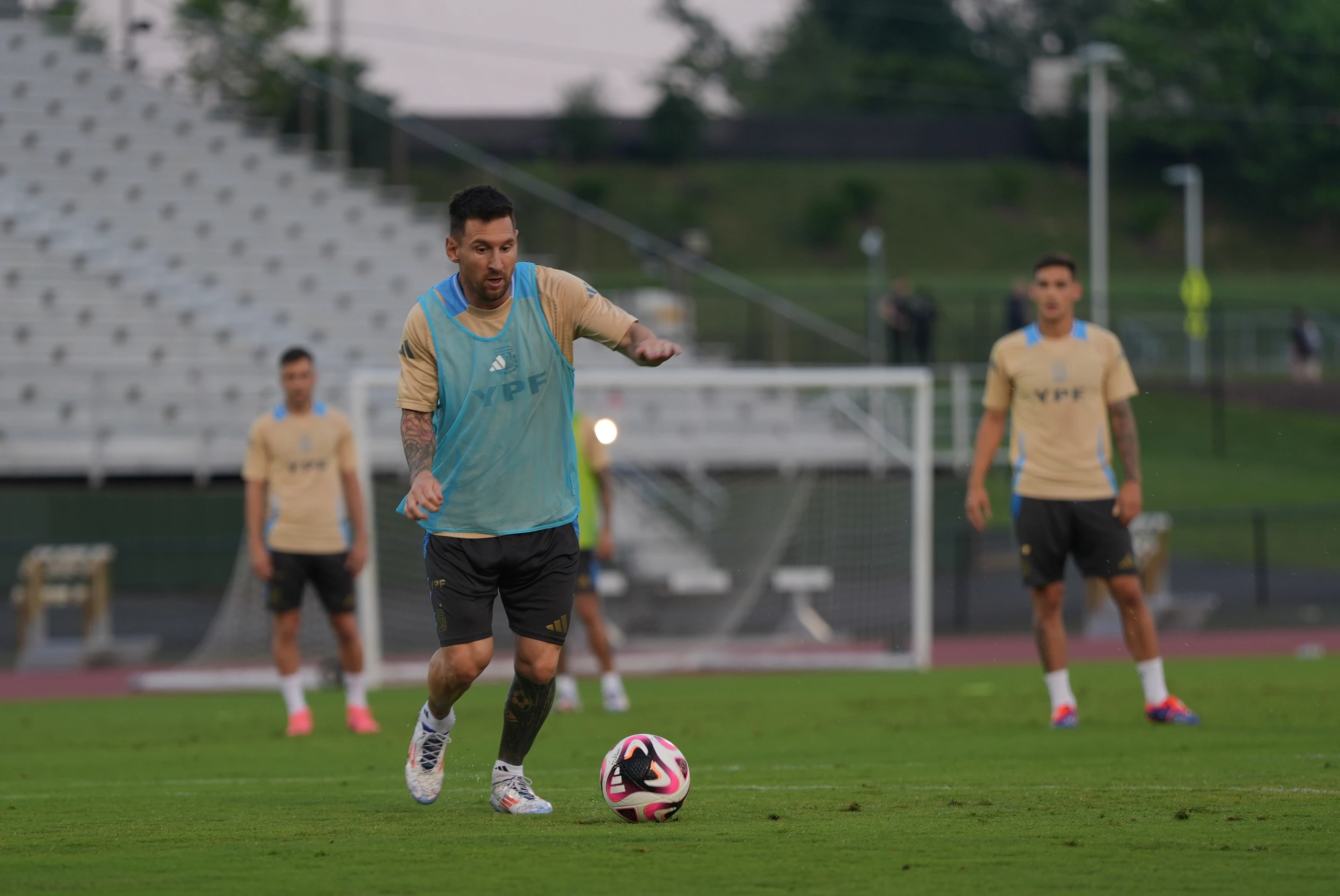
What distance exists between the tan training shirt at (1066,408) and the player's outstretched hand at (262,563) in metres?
4.74

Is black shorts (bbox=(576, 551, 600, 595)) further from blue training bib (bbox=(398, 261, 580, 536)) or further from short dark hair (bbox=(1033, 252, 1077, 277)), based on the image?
blue training bib (bbox=(398, 261, 580, 536))

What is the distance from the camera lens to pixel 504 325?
19.9 ft

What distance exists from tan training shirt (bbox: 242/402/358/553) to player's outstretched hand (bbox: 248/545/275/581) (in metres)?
0.10

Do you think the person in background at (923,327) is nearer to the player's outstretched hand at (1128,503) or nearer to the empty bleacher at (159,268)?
the empty bleacher at (159,268)

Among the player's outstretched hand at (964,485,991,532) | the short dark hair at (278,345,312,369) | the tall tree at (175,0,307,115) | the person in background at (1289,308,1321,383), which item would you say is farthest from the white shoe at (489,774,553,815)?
the person in background at (1289,308,1321,383)

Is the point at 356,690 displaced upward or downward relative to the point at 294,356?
downward

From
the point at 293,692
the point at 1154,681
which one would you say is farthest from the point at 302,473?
the point at 1154,681

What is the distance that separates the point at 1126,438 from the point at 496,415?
459 centimetres

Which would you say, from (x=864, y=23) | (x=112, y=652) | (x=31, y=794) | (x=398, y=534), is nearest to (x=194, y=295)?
(x=112, y=652)

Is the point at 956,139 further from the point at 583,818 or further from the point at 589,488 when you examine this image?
the point at 583,818

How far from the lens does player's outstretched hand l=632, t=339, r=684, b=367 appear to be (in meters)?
5.59

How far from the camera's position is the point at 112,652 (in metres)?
17.1

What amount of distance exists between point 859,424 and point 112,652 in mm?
8630

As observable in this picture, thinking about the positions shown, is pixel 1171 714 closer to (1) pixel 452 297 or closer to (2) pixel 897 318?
(1) pixel 452 297
